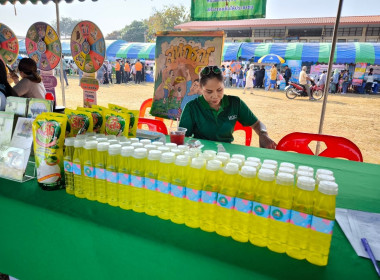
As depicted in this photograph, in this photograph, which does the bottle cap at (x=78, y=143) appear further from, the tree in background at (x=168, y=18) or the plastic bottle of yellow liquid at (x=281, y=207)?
the tree in background at (x=168, y=18)

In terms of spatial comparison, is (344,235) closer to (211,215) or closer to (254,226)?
(254,226)

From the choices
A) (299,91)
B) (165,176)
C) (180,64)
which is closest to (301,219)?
(165,176)

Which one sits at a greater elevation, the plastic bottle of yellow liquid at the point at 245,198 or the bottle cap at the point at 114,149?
the bottle cap at the point at 114,149

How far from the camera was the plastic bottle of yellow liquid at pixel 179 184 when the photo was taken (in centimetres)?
93

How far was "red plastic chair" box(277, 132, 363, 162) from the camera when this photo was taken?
6.82ft

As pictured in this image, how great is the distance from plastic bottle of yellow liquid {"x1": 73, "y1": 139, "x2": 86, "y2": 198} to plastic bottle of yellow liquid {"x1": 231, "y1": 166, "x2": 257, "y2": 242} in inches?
25.5

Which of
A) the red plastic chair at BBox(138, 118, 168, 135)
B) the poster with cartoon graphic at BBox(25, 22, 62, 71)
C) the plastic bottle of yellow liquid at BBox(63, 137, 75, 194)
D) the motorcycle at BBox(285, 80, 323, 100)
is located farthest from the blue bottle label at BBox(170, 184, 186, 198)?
the motorcycle at BBox(285, 80, 323, 100)

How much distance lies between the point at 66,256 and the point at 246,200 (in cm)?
73

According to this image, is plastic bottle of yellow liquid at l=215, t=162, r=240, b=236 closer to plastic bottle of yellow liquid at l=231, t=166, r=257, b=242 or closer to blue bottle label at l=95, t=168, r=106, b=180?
plastic bottle of yellow liquid at l=231, t=166, r=257, b=242

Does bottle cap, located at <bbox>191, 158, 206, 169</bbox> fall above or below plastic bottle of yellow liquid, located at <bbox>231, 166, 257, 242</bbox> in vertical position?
above

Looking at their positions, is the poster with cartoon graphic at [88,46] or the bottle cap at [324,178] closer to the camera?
the bottle cap at [324,178]

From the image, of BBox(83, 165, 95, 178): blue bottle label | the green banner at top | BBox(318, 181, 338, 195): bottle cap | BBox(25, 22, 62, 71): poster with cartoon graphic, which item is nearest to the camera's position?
BBox(318, 181, 338, 195): bottle cap

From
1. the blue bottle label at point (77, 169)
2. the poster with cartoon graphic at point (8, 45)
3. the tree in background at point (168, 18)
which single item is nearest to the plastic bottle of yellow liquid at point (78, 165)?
the blue bottle label at point (77, 169)

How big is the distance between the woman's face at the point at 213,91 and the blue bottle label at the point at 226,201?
4.99ft
